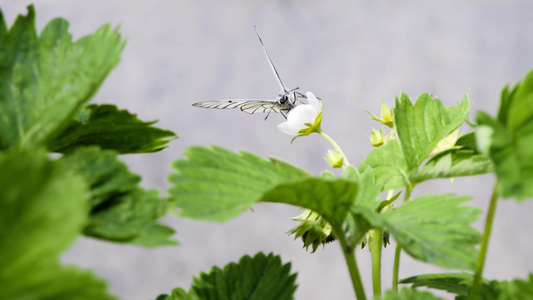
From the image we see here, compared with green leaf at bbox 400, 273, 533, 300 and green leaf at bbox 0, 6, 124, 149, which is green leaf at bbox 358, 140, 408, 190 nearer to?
green leaf at bbox 400, 273, 533, 300

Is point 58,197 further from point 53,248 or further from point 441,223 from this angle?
point 441,223

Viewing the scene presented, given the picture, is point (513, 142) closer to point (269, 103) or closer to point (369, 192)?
point (369, 192)

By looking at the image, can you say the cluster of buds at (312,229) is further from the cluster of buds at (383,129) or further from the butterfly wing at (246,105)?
the butterfly wing at (246,105)

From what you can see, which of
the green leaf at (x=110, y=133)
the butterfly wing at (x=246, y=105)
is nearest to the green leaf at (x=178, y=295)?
the green leaf at (x=110, y=133)

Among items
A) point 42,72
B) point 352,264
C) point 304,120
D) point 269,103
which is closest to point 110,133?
point 42,72

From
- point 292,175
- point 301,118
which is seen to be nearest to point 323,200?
point 292,175

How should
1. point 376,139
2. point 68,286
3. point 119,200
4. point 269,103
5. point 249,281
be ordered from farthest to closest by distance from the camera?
point 269,103, point 376,139, point 249,281, point 119,200, point 68,286
